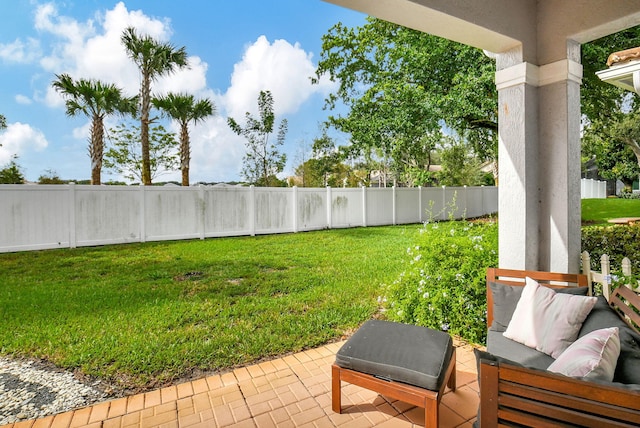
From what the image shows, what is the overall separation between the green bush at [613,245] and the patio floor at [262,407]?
2685mm

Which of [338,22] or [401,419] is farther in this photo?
[338,22]

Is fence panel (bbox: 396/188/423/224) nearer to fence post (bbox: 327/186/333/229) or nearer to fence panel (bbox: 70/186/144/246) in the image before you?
fence post (bbox: 327/186/333/229)

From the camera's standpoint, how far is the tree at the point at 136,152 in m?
17.4

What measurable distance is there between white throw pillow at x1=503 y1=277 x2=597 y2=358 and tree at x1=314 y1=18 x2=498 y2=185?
6427 mm

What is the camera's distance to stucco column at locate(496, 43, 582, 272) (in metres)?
2.79

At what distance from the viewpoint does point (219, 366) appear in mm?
2908

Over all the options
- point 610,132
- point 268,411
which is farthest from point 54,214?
point 610,132

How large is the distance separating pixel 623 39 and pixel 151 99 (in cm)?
1381

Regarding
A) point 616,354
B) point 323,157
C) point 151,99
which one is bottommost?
point 616,354

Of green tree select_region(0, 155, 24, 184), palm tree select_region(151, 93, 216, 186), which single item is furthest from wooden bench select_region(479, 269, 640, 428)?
green tree select_region(0, 155, 24, 184)

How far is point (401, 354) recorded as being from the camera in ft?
6.53

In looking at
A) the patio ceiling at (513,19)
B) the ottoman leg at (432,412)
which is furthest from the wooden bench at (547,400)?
the patio ceiling at (513,19)

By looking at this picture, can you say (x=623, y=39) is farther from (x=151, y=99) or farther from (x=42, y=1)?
(x=42, y=1)

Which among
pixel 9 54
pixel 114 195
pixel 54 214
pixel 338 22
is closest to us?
pixel 54 214
